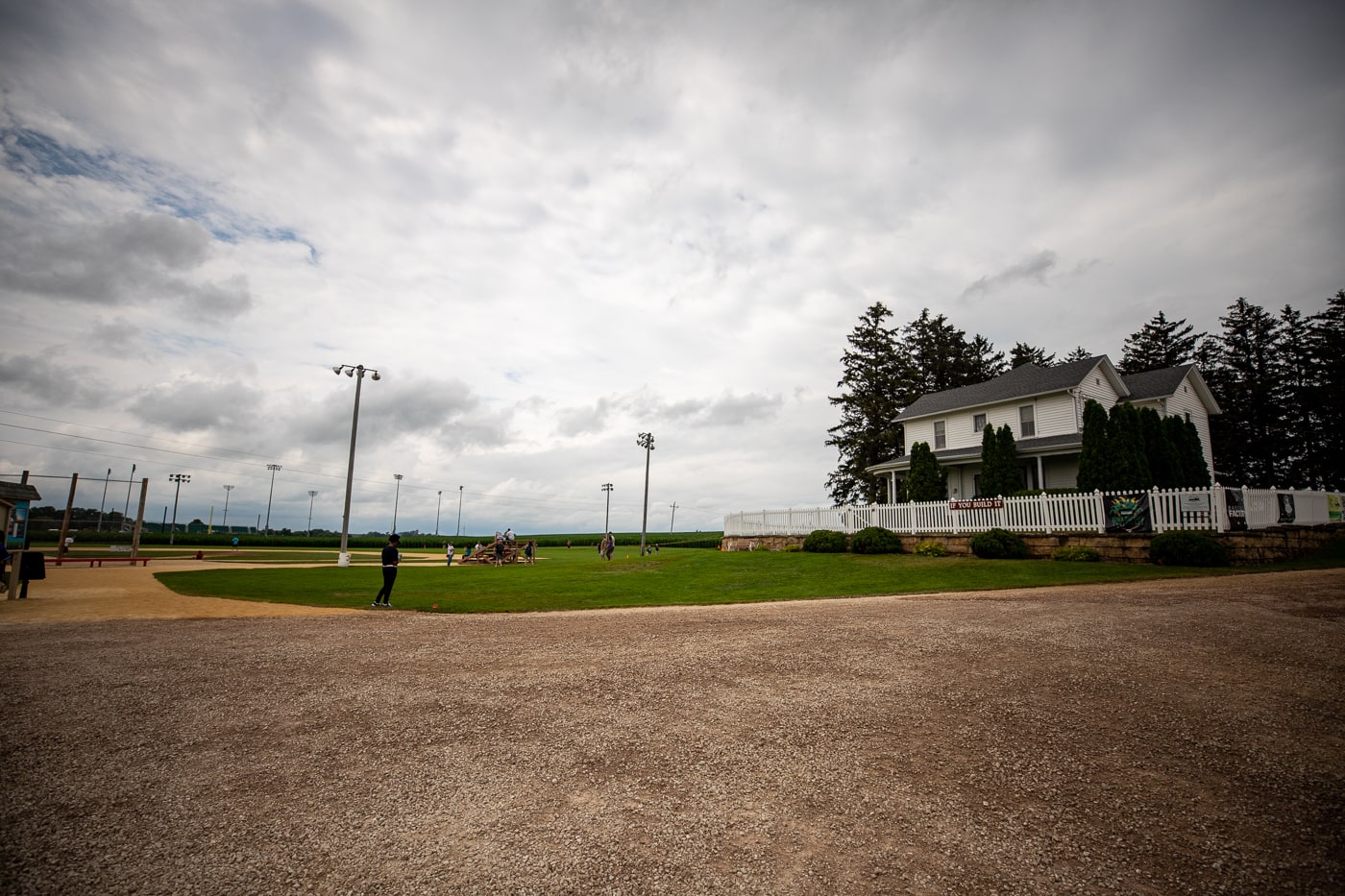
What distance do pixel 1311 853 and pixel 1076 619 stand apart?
21.1ft

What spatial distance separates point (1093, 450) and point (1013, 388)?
35.2ft

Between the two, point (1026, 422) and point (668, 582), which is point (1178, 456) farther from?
point (668, 582)

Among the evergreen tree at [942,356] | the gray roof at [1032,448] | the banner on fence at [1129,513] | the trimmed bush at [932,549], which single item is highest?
the evergreen tree at [942,356]

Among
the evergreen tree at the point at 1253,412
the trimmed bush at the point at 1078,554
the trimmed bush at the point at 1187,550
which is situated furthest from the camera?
the evergreen tree at the point at 1253,412

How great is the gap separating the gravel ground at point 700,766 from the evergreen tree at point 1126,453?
630 inches

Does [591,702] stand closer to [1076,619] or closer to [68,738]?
[68,738]

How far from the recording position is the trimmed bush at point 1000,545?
19.3 meters

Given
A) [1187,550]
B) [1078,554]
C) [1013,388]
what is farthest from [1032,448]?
[1187,550]

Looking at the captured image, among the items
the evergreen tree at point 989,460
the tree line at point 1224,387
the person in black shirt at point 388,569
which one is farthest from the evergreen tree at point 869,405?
the person in black shirt at point 388,569

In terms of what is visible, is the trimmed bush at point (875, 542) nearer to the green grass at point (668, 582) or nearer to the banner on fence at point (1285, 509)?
the green grass at point (668, 582)

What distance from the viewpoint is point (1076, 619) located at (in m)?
8.91

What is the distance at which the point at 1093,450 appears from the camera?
22.9 metres

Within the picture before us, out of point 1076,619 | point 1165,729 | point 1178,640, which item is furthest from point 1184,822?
point 1076,619

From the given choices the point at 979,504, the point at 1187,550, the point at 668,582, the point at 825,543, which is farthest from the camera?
the point at 825,543
